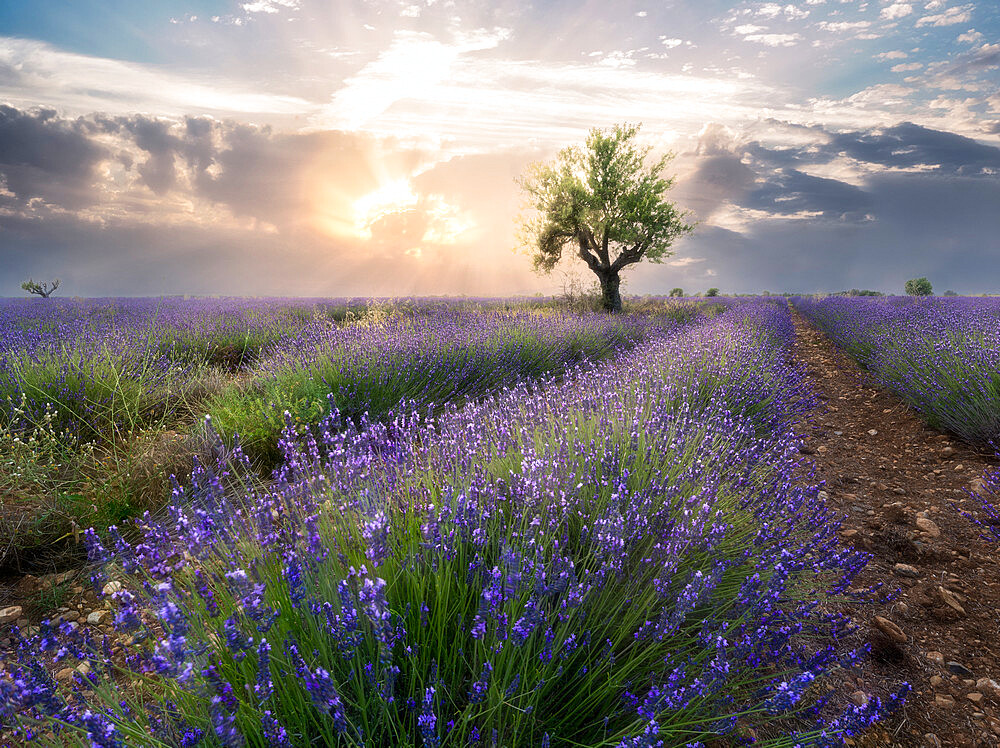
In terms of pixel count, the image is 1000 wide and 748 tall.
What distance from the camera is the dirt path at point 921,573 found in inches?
71.6

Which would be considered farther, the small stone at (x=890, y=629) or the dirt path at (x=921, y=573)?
the small stone at (x=890, y=629)

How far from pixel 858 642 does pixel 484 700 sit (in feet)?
6.32

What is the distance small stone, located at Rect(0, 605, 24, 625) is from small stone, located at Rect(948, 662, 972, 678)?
4.37 meters

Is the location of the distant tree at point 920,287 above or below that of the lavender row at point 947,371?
above

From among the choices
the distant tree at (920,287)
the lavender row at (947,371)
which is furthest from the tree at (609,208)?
the distant tree at (920,287)

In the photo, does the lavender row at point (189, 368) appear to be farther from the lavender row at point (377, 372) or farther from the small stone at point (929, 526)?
the small stone at point (929, 526)

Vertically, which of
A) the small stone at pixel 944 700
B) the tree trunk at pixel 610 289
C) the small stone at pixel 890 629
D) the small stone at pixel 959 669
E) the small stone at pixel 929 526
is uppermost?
the tree trunk at pixel 610 289

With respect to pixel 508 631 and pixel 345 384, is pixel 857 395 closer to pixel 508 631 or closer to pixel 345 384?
pixel 345 384

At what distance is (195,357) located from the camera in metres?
7.25

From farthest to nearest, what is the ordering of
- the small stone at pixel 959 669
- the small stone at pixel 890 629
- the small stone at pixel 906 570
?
the small stone at pixel 906 570 → the small stone at pixel 890 629 → the small stone at pixel 959 669

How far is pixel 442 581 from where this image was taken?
1490 millimetres

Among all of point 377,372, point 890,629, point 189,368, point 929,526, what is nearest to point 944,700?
point 890,629

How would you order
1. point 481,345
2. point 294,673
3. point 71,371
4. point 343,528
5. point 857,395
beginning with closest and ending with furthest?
1. point 294,673
2. point 343,528
3. point 71,371
4. point 481,345
5. point 857,395

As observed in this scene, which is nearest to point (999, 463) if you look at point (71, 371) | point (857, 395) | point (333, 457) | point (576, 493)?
point (857, 395)
